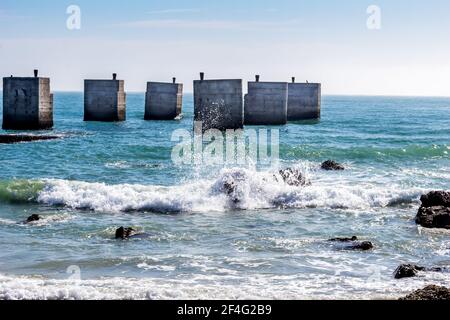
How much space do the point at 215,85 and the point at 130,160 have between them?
1091 centimetres

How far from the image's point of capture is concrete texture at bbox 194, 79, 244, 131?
36.3 metres

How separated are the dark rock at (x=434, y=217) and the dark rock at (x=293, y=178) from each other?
5.32 m

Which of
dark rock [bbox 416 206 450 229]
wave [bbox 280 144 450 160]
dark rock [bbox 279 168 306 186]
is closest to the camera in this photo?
dark rock [bbox 416 206 450 229]

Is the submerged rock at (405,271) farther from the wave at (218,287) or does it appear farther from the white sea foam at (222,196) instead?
the white sea foam at (222,196)

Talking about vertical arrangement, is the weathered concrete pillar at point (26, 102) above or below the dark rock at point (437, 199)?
above

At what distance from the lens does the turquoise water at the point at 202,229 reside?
941 centimetres

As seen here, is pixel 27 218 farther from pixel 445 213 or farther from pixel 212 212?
pixel 445 213

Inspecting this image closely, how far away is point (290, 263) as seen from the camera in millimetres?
10719

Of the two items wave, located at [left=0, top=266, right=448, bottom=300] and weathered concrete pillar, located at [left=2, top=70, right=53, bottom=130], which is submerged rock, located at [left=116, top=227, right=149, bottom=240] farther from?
weathered concrete pillar, located at [left=2, top=70, right=53, bottom=130]

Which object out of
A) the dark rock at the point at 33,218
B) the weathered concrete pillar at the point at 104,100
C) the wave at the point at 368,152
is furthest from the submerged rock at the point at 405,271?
the weathered concrete pillar at the point at 104,100

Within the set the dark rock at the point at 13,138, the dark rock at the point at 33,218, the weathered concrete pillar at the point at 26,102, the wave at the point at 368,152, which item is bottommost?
the dark rock at the point at 33,218

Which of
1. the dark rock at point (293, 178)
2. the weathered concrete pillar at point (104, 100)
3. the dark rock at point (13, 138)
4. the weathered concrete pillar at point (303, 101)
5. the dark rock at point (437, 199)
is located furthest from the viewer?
the weathered concrete pillar at point (303, 101)

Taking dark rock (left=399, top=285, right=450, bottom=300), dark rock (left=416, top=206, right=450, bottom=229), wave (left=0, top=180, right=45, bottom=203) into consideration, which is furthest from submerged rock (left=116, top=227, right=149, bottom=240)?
dark rock (left=399, top=285, right=450, bottom=300)
